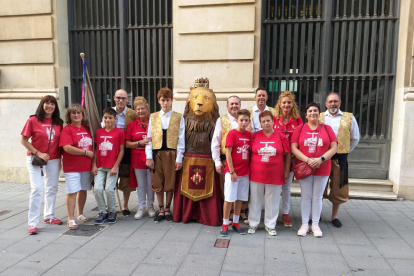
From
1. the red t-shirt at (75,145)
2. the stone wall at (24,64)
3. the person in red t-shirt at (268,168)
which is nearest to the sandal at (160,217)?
the red t-shirt at (75,145)

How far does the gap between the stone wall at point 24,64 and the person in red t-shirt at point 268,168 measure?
5157 mm

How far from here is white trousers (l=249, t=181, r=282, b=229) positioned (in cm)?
395

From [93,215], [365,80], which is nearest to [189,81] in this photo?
[93,215]

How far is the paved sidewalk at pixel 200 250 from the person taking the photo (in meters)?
3.13

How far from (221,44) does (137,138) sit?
2762mm

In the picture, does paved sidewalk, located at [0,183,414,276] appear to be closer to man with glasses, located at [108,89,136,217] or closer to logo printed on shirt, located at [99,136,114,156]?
man with glasses, located at [108,89,136,217]

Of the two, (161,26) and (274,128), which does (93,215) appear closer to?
(274,128)

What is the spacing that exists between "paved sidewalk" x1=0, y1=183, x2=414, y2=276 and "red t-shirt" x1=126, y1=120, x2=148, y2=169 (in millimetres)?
884

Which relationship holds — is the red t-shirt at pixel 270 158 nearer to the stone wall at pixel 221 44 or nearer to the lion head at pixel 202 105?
the lion head at pixel 202 105

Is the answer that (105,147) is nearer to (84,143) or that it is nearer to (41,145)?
(84,143)

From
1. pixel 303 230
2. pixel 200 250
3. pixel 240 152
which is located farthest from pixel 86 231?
pixel 303 230

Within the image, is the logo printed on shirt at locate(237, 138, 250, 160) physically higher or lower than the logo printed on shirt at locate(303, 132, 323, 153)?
lower

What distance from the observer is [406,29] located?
18.4 ft

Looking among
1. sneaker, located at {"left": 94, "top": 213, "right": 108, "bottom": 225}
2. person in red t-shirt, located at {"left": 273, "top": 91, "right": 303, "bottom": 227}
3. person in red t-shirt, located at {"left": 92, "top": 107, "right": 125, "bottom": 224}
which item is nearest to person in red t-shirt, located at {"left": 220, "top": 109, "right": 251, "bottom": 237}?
person in red t-shirt, located at {"left": 273, "top": 91, "right": 303, "bottom": 227}
